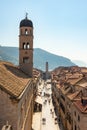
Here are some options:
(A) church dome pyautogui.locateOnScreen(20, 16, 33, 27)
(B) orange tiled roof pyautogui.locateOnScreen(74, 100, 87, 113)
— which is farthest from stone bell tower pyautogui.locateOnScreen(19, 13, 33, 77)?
(B) orange tiled roof pyautogui.locateOnScreen(74, 100, 87, 113)

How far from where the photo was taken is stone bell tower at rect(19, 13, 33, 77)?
5079 cm

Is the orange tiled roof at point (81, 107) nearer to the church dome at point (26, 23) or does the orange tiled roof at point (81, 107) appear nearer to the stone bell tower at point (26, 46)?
the stone bell tower at point (26, 46)

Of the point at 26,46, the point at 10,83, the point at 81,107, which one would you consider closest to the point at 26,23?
the point at 26,46

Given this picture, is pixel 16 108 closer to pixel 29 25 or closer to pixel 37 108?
pixel 29 25

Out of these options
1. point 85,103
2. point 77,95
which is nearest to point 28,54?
point 77,95

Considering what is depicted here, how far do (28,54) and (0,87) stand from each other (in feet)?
108

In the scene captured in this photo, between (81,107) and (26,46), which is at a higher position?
(26,46)

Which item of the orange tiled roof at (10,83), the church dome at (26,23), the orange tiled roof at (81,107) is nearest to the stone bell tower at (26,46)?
the church dome at (26,23)

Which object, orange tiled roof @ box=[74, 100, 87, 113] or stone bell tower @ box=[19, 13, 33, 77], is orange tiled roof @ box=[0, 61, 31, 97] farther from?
stone bell tower @ box=[19, 13, 33, 77]

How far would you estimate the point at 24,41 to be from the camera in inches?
2016

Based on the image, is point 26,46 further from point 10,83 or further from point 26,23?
point 10,83

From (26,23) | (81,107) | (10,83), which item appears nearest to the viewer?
(10,83)

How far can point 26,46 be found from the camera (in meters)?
51.9

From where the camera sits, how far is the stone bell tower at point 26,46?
50791 mm
